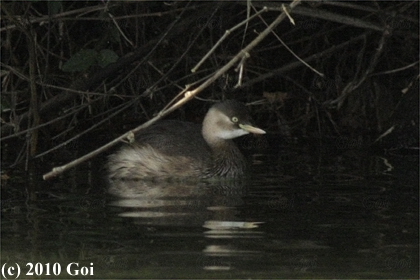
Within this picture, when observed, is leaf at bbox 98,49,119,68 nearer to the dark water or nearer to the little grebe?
the dark water

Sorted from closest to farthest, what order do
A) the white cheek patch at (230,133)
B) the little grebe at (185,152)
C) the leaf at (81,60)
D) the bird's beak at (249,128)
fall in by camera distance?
1. the leaf at (81,60)
2. the little grebe at (185,152)
3. the bird's beak at (249,128)
4. the white cheek patch at (230,133)

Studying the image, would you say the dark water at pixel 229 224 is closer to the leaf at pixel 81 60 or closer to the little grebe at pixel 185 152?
the little grebe at pixel 185 152

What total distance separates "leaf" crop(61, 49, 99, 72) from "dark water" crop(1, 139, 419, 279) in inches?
37.2

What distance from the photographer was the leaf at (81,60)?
29.7ft

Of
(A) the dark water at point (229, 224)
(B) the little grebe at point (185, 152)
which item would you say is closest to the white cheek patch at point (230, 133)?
(B) the little grebe at point (185, 152)

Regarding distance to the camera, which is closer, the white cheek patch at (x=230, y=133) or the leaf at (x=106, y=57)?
the leaf at (x=106, y=57)

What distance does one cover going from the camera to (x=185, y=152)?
10.7 m

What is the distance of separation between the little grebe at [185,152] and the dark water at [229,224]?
0.26m

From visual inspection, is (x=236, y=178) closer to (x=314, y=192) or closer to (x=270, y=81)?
(x=314, y=192)

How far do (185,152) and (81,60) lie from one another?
6.28ft

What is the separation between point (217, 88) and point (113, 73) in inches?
90.4

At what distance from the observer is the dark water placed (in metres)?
6.71

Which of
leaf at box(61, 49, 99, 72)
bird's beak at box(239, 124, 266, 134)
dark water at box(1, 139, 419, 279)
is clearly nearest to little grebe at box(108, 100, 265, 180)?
bird's beak at box(239, 124, 266, 134)

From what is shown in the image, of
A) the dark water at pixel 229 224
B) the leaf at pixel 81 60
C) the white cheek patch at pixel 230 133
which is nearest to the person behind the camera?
the dark water at pixel 229 224
